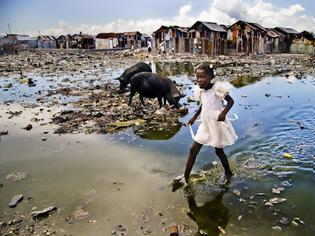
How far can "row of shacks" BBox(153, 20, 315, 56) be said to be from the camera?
42784 mm

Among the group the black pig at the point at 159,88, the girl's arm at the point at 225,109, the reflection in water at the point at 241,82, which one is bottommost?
the reflection in water at the point at 241,82

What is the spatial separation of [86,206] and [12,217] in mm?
922

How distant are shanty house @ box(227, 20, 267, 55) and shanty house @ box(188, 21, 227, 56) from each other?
1.05 m

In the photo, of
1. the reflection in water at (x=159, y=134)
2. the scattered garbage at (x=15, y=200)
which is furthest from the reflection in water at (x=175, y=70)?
the scattered garbage at (x=15, y=200)

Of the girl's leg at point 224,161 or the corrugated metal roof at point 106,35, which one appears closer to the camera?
the girl's leg at point 224,161

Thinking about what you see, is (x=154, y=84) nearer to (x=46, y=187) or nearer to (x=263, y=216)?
(x=46, y=187)

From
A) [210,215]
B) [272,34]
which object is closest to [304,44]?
[272,34]

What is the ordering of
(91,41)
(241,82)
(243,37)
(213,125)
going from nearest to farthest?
(213,125)
(241,82)
(243,37)
(91,41)

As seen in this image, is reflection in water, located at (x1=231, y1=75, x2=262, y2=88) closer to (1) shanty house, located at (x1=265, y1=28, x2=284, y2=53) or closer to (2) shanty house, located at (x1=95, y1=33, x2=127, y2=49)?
(1) shanty house, located at (x1=265, y1=28, x2=284, y2=53)

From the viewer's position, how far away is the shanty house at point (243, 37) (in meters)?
43.2

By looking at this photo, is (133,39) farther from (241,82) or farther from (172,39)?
(241,82)

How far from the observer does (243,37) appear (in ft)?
142

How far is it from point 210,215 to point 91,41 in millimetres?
71176

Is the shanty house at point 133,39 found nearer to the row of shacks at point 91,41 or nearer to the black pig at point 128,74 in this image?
the row of shacks at point 91,41
